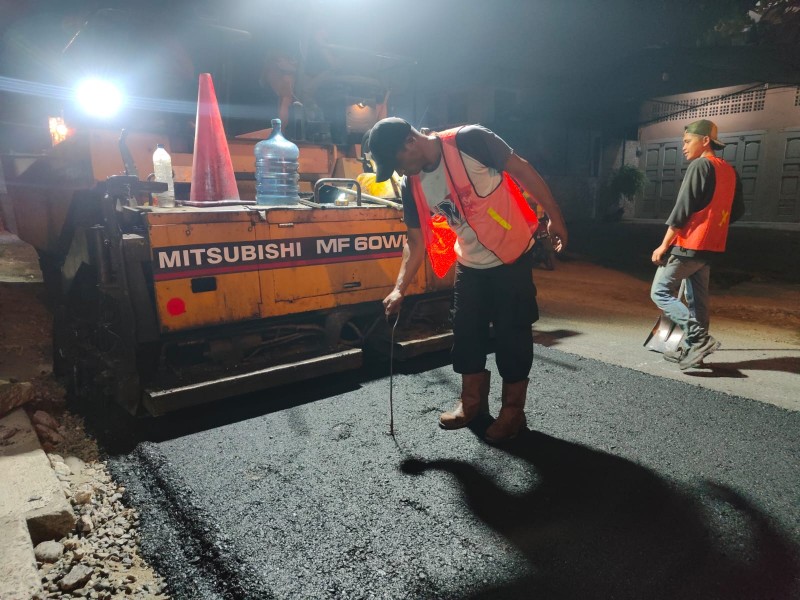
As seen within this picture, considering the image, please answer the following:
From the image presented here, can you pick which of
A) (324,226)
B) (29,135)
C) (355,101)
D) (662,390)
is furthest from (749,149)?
(29,135)

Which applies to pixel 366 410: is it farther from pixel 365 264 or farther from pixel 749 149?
pixel 749 149

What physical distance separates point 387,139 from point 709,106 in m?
21.4

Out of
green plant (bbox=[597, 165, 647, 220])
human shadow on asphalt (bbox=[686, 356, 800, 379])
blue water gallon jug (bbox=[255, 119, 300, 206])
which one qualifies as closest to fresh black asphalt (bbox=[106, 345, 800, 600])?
human shadow on asphalt (bbox=[686, 356, 800, 379])

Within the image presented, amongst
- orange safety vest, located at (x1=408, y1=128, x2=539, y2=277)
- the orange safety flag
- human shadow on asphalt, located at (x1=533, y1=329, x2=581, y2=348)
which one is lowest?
human shadow on asphalt, located at (x1=533, y1=329, x2=581, y2=348)

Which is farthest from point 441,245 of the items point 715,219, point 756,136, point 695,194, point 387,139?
point 756,136

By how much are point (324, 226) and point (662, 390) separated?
273 cm

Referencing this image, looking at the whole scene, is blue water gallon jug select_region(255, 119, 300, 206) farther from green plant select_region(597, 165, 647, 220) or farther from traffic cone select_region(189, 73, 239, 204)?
green plant select_region(597, 165, 647, 220)

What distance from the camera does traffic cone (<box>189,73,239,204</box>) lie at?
4.03 meters

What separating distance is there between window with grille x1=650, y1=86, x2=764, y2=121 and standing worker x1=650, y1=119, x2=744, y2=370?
57.4 feet

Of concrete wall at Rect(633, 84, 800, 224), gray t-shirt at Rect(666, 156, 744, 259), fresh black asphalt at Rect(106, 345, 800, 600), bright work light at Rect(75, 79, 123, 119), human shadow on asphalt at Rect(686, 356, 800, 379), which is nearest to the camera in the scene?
fresh black asphalt at Rect(106, 345, 800, 600)

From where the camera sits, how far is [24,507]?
2.20m

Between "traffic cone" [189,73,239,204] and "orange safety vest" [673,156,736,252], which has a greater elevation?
"traffic cone" [189,73,239,204]

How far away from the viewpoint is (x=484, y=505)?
2326 millimetres

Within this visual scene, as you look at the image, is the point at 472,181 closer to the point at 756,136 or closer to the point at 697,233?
the point at 697,233
